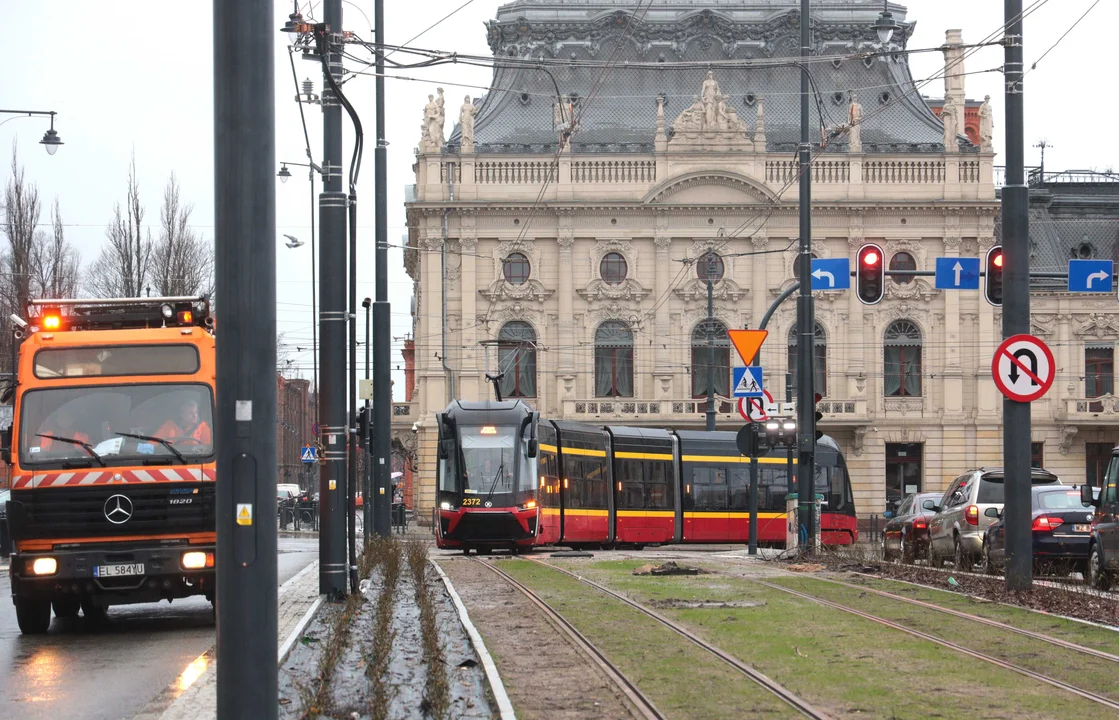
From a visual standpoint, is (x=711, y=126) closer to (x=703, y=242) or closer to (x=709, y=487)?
(x=703, y=242)

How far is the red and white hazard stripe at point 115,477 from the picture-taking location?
1565cm

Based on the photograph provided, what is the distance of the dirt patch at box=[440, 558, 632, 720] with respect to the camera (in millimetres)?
10000

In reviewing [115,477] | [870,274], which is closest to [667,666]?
[115,477]

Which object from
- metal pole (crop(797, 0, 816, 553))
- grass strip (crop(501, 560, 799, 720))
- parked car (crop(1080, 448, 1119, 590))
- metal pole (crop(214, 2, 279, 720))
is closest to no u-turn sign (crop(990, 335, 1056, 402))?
parked car (crop(1080, 448, 1119, 590))

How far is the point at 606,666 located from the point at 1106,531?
9830 millimetres

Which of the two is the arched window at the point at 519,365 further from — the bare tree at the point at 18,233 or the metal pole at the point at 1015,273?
the metal pole at the point at 1015,273

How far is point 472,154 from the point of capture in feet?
214

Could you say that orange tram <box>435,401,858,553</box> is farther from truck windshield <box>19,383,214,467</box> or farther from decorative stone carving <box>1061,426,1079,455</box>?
decorative stone carving <box>1061,426,1079,455</box>

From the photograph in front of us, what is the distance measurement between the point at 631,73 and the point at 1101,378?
2323 cm

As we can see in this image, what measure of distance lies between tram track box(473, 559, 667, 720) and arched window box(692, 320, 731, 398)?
4791 cm

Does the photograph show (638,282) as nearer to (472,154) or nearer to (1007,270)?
(472,154)

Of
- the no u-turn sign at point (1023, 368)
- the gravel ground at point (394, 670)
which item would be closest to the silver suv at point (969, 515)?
the no u-turn sign at point (1023, 368)

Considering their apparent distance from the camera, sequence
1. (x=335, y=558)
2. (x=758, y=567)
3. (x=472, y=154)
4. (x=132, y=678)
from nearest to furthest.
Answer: (x=132, y=678), (x=335, y=558), (x=758, y=567), (x=472, y=154)

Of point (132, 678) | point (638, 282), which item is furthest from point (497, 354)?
point (132, 678)
